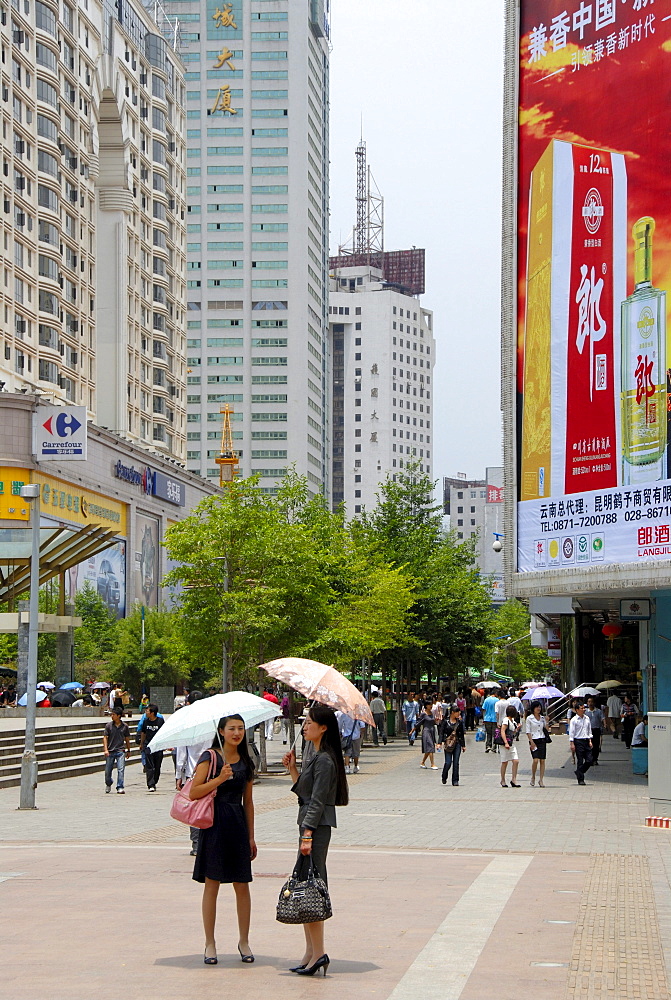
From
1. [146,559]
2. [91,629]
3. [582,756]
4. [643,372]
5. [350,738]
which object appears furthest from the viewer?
[146,559]

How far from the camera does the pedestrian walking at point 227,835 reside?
9312mm

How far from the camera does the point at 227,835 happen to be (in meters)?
9.41

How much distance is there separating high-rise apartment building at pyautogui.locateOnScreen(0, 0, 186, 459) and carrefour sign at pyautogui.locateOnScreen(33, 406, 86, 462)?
5.79 meters

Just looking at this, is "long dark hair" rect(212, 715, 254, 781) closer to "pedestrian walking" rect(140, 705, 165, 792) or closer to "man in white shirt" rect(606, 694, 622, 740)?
"pedestrian walking" rect(140, 705, 165, 792)

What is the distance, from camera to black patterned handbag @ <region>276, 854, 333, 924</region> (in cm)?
874

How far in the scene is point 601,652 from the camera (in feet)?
153

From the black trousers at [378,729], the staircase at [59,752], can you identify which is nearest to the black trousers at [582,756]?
the staircase at [59,752]

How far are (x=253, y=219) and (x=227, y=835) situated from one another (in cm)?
12323

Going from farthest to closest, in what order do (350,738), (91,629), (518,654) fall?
(518,654) → (91,629) → (350,738)

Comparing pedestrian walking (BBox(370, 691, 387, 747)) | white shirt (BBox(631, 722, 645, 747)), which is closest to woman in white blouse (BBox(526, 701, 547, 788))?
white shirt (BBox(631, 722, 645, 747))

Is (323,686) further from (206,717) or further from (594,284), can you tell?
(594,284)

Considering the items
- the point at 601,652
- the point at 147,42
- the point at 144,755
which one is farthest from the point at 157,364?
the point at 144,755

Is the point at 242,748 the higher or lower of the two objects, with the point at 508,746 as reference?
higher

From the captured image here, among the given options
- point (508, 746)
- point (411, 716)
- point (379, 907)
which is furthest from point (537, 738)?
point (411, 716)
